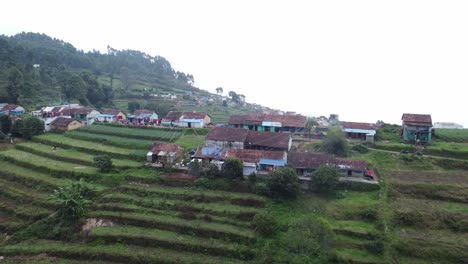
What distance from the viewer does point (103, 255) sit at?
70.0 ft

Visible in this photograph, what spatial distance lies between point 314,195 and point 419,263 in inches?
349

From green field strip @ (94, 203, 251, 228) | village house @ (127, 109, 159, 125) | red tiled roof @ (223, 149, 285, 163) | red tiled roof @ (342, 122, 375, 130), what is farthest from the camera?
village house @ (127, 109, 159, 125)

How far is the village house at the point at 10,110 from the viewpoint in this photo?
47.2 metres

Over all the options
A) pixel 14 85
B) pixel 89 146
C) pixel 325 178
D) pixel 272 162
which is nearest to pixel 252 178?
pixel 272 162

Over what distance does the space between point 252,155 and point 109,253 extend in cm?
1460

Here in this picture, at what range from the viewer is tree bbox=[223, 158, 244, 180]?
2767 cm

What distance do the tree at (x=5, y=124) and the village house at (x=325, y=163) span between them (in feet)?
115

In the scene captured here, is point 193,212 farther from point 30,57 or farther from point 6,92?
point 30,57

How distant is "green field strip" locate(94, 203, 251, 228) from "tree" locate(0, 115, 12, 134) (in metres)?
23.1

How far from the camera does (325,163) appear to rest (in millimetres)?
A: 28250

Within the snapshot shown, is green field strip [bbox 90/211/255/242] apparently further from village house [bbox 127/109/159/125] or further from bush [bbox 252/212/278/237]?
village house [bbox 127/109/159/125]

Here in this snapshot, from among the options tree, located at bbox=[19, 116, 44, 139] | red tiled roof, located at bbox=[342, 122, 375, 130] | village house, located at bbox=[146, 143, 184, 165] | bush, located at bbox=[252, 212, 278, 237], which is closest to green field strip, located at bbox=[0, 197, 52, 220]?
village house, located at bbox=[146, 143, 184, 165]

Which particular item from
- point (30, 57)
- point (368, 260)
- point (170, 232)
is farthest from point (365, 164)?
point (30, 57)

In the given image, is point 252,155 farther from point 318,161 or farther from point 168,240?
point 168,240
